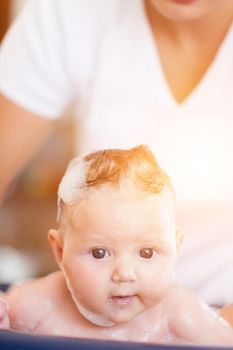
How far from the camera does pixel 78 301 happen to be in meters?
0.59

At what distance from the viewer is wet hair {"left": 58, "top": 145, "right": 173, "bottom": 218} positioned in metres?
0.57

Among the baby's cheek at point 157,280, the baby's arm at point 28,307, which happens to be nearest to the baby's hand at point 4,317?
the baby's arm at point 28,307

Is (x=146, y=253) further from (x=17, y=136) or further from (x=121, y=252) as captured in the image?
(x=17, y=136)

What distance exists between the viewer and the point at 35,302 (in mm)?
618

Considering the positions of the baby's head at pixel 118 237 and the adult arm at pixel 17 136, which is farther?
the adult arm at pixel 17 136

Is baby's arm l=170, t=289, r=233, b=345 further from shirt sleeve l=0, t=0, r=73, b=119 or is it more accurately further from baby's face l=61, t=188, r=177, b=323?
shirt sleeve l=0, t=0, r=73, b=119

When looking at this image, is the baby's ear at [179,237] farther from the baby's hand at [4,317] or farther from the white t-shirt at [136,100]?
the baby's hand at [4,317]

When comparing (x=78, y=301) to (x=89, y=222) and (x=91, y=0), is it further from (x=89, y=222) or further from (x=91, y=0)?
(x=91, y=0)

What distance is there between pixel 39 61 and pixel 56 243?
16 cm

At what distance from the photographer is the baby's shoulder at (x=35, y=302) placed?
2.01 feet

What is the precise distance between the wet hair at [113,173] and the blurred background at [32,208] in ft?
0.13

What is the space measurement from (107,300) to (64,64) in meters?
0.20

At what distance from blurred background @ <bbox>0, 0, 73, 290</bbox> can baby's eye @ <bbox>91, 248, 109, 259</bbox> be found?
6 centimetres

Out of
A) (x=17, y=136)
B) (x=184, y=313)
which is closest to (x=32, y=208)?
(x=17, y=136)
